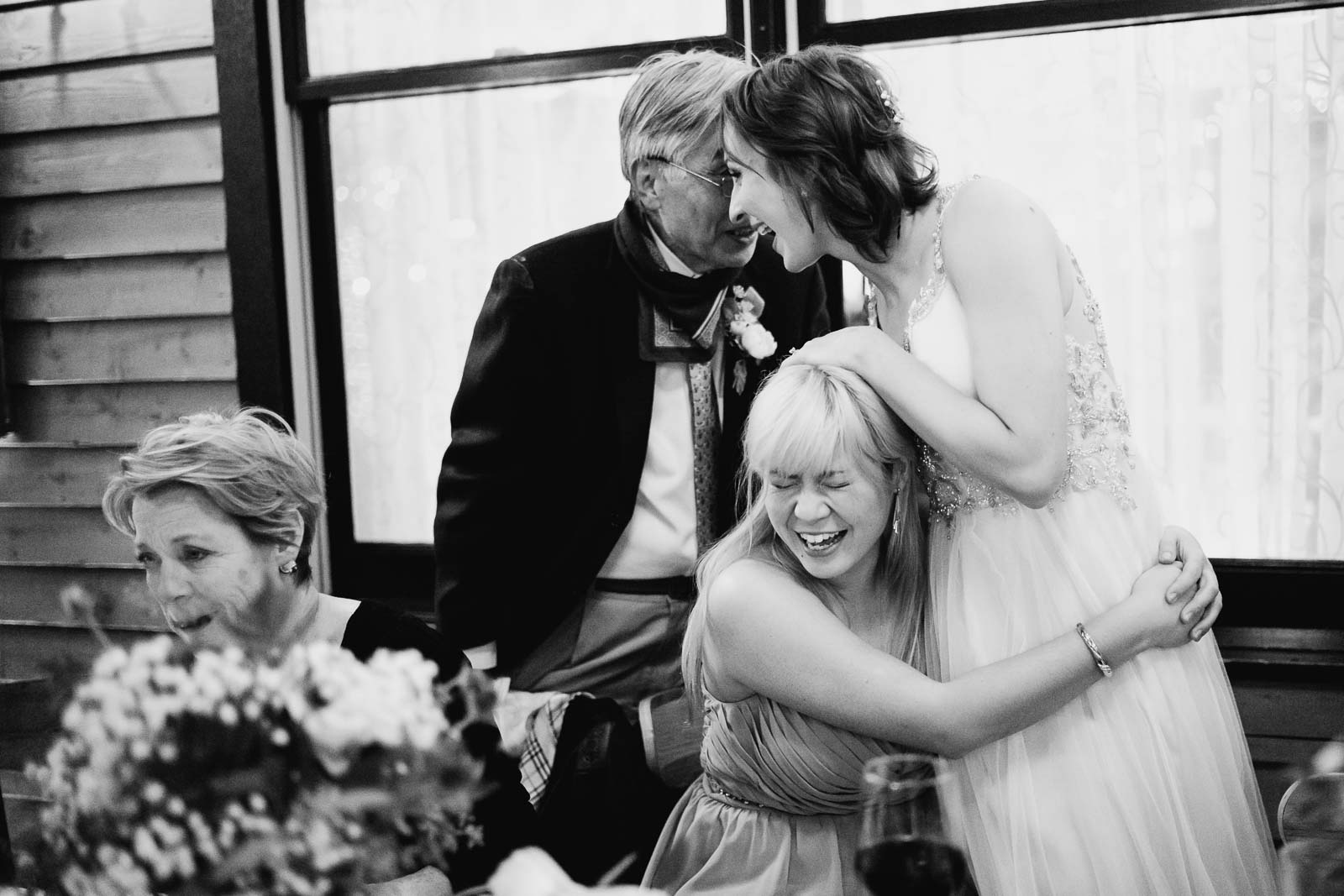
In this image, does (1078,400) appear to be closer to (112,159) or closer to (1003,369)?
(1003,369)

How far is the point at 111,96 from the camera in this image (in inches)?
121

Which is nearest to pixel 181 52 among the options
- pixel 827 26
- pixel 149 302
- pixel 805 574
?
pixel 149 302

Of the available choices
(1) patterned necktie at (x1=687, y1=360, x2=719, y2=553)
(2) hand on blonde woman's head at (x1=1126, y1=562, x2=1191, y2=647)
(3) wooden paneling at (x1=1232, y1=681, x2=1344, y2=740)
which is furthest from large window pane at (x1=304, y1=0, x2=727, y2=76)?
(3) wooden paneling at (x1=1232, y1=681, x2=1344, y2=740)

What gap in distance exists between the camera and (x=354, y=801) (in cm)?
85

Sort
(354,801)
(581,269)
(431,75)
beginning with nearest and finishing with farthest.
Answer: (354,801)
(581,269)
(431,75)

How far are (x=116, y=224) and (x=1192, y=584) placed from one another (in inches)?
102

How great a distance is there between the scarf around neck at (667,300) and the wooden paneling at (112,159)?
1219 mm

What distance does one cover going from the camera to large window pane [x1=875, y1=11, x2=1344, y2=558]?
2.33 meters

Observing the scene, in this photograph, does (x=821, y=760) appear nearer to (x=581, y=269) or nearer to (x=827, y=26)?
(x=581, y=269)

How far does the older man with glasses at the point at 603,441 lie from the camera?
2305mm

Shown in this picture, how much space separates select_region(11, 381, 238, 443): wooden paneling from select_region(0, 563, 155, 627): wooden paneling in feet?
1.06

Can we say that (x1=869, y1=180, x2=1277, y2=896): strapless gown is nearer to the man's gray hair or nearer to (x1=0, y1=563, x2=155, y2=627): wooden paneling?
the man's gray hair

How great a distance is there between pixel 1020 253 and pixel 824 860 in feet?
2.71

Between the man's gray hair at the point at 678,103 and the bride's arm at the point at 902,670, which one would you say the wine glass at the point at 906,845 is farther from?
the man's gray hair at the point at 678,103
